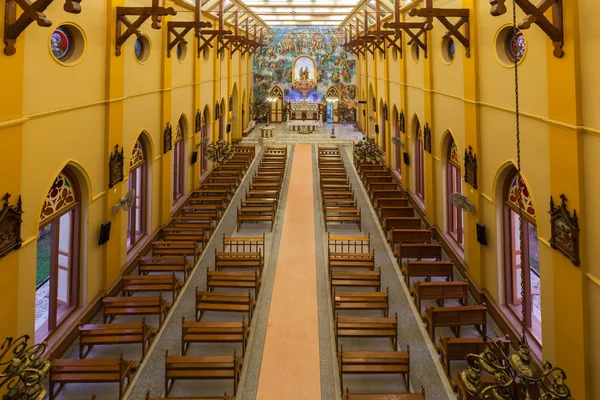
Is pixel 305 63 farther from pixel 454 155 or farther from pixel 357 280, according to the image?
pixel 357 280

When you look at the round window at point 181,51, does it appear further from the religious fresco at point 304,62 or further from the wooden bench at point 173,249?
the religious fresco at point 304,62

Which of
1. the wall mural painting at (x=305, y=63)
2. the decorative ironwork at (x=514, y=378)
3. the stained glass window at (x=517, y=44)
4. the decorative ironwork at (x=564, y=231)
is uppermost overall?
the wall mural painting at (x=305, y=63)

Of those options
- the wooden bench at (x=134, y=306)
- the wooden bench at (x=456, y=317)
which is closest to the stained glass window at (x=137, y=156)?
the wooden bench at (x=134, y=306)

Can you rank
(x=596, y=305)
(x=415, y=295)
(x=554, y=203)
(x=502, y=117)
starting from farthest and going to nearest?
(x=415, y=295)
(x=502, y=117)
(x=554, y=203)
(x=596, y=305)

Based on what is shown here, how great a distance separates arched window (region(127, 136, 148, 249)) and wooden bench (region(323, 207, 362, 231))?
19.5 feet

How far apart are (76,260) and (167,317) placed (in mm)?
2269

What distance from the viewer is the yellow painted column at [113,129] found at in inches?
386

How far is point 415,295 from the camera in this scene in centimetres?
983

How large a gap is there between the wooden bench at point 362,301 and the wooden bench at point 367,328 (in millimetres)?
642

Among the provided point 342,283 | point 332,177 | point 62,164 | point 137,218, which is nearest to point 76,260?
point 62,164

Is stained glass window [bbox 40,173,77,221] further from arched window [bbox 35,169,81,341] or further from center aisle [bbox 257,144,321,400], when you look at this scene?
center aisle [bbox 257,144,321,400]

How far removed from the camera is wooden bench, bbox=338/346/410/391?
269 inches

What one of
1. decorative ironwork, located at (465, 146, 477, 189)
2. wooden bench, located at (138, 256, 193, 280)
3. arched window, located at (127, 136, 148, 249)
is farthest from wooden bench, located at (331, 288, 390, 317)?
arched window, located at (127, 136, 148, 249)

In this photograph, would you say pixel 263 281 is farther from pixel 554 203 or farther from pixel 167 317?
pixel 554 203
